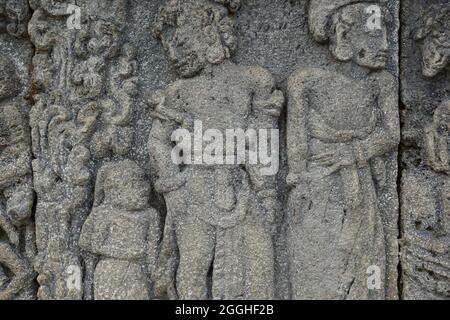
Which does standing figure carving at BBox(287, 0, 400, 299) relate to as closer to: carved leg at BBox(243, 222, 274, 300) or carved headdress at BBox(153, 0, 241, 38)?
carved leg at BBox(243, 222, 274, 300)

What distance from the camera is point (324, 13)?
409cm

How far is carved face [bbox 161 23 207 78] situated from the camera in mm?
4102

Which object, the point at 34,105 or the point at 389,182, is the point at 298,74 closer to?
the point at 389,182

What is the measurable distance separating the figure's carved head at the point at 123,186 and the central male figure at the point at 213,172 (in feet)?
0.34

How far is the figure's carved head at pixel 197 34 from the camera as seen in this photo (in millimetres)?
4102

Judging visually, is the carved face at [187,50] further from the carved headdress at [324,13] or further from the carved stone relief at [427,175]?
the carved stone relief at [427,175]

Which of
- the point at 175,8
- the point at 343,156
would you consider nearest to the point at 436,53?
the point at 343,156

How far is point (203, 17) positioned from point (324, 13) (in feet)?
2.15

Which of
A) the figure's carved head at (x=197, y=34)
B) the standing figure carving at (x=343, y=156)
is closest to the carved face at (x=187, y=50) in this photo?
the figure's carved head at (x=197, y=34)

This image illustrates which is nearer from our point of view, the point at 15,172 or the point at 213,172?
the point at 213,172

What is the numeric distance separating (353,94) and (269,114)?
1.51 feet

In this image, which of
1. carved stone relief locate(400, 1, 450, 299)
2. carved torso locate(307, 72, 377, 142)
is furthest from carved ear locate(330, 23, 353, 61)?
carved stone relief locate(400, 1, 450, 299)

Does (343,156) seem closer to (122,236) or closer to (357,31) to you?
(357,31)

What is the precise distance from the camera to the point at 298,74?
13.5 feet
